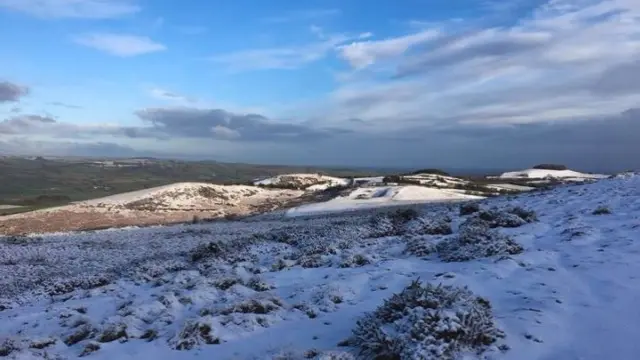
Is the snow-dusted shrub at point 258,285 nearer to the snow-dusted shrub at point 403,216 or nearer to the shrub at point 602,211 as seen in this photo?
the snow-dusted shrub at point 403,216

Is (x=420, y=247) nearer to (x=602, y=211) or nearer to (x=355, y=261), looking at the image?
(x=355, y=261)

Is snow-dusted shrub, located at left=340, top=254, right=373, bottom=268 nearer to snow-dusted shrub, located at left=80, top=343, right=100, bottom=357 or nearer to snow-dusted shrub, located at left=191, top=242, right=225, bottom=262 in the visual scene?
snow-dusted shrub, located at left=191, top=242, right=225, bottom=262

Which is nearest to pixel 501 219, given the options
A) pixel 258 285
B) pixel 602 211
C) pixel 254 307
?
pixel 602 211

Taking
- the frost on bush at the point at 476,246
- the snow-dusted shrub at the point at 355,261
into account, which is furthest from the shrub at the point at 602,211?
the snow-dusted shrub at the point at 355,261

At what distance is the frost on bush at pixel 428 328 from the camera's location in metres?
7.17

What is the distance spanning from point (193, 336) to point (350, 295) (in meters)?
3.36

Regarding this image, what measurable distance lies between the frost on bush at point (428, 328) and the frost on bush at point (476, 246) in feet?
15.2

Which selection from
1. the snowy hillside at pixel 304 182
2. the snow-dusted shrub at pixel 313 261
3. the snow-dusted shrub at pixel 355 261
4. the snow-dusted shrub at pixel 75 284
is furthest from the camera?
the snowy hillside at pixel 304 182

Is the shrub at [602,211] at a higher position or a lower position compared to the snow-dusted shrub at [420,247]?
higher

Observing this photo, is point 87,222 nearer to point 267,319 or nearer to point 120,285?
point 120,285

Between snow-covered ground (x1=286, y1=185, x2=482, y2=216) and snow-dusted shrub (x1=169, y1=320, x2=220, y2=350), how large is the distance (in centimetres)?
3100

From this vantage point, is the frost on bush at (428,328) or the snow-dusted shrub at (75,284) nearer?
the frost on bush at (428,328)

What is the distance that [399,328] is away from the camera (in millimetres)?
7695

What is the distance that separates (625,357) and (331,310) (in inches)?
194
